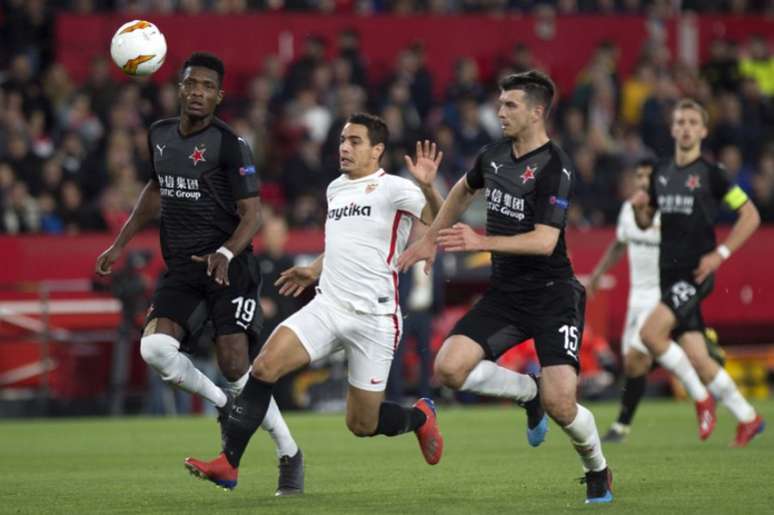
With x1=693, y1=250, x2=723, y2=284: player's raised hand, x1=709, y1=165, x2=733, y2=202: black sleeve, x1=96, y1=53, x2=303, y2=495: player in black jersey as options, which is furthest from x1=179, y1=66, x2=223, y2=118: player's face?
x1=709, y1=165, x2=733, y2=202: black sleeve

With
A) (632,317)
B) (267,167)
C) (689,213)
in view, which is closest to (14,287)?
(267,167)

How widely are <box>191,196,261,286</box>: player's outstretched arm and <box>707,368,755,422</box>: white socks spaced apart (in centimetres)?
530

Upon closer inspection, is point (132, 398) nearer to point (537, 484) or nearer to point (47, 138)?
point (47, 138)

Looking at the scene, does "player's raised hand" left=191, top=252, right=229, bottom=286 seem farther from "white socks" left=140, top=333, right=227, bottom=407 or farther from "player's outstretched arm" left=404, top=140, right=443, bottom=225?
"player's outstretched arm" left=404, top=140, right=443, bottom=225

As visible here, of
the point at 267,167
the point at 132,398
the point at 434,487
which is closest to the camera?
the point at 434,487

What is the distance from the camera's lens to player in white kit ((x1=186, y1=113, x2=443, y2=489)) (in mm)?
8891

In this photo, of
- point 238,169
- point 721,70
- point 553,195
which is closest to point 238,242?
point 238,169

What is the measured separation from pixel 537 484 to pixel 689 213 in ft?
13.3

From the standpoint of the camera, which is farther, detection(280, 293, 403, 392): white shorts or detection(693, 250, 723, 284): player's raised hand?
detection(693, 250, 723, 284): player's raised hand

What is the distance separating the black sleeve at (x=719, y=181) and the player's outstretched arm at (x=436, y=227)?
13.9ft

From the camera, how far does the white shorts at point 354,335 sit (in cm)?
891

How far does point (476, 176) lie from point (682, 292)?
13.9 ft

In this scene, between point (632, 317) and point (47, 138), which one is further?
point (47, 138)

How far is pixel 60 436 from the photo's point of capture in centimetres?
1501
